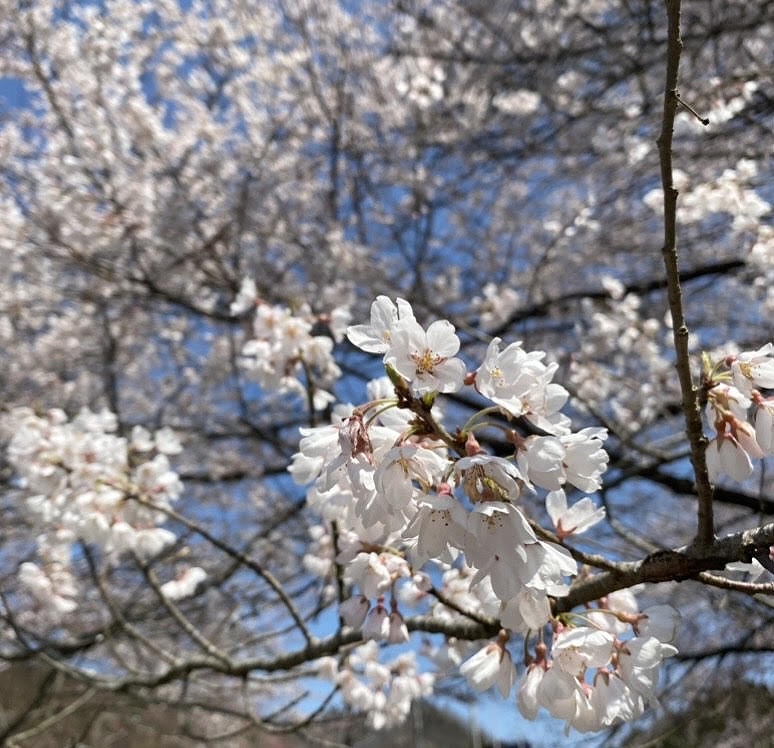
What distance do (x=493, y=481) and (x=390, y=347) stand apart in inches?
9.6

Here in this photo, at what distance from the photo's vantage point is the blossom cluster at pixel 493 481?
37.7 inches

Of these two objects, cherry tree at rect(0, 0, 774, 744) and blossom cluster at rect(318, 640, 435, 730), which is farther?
blossom cluster at rect(318, 640, 435, 730)

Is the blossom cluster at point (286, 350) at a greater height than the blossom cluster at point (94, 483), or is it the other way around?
the blossom cluster at point (286, 350)

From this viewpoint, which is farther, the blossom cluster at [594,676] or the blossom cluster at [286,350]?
the blossom cluster at [286,350]

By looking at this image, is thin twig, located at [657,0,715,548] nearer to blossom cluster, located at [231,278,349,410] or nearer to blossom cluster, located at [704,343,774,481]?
blossom cluster, located at [704,343,774,481]

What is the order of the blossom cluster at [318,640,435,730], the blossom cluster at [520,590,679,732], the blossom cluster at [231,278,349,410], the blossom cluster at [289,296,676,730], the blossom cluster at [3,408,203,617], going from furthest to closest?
the blossom cluster at [318,640,435,730] → the blossom cluster at [231,278,349,410] → the blossom cluster at [3,408,203,617] → the blossom cluster at [520,590,679,732] → the blossom cluster at [289,296,676,730]

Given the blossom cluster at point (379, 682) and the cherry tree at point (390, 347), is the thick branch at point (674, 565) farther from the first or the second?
the blossom cluster at point (379, 682)

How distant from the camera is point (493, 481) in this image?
3.12 feet

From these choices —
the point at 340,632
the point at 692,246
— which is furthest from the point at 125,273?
the point at 692,246

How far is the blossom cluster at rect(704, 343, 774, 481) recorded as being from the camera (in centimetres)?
108

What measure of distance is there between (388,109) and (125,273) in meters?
3.46

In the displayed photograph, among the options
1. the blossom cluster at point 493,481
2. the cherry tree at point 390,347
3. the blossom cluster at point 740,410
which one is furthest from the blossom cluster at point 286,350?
the blossom cluster at point 740,410

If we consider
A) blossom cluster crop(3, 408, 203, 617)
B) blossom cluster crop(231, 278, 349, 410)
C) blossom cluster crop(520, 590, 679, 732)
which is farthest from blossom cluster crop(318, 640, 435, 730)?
blossom cluster crop(520, 590, 679, 732)

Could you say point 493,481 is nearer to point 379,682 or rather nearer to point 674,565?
point 674,565
